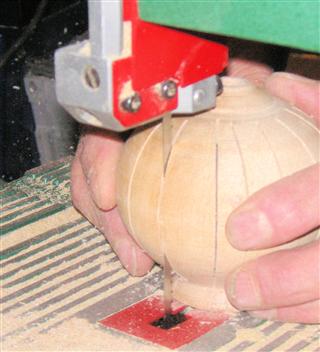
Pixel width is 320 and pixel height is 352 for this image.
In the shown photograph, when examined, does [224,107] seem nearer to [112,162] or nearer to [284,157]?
[284,157]

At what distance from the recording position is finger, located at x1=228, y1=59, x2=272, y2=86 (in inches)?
57.1

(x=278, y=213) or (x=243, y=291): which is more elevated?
(x=278, y=213)

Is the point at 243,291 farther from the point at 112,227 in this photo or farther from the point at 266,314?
the point at 112,227

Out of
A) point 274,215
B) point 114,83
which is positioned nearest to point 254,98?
point 274,215

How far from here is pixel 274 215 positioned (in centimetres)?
100

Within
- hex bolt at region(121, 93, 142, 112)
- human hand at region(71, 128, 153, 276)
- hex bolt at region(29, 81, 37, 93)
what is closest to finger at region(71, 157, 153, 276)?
human hand at region(71, 128, 153, 276)

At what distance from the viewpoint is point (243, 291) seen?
1069 millimetres

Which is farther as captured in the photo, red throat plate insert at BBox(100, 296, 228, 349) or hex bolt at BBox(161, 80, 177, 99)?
red throat plate insert at BBox(100, 296, 228, 349)

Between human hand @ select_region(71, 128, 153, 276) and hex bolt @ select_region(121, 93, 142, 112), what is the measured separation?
12.8 inches

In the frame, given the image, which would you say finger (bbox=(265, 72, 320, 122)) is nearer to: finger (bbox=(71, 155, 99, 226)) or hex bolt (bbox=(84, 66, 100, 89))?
finger (bbox=(71, 155, 99, 226))

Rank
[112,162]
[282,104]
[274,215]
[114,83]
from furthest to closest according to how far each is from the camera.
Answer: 1. [112,162]
2. [282,104]
3. [274,215]
4. [114,83]

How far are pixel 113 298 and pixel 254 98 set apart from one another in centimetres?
33

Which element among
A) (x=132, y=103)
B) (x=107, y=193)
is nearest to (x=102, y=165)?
(x=107, y=193)

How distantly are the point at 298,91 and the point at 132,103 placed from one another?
40cm
